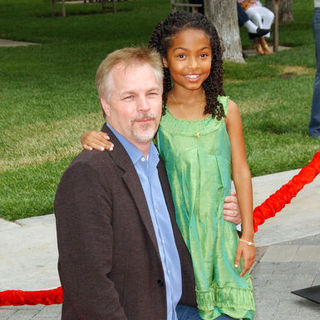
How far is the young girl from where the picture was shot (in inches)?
120

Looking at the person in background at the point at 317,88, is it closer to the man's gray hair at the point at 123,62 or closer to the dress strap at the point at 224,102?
the dress strap at the point at 224,102

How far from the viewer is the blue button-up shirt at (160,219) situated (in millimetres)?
2676

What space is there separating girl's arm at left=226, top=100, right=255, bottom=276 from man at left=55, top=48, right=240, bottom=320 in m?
0.39

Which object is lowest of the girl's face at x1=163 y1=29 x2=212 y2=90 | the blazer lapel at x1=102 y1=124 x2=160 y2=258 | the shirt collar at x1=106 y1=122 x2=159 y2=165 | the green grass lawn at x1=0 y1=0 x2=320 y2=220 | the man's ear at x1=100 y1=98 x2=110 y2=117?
the green grass lawn at x1=0 y1=0 x2=320 y2=220

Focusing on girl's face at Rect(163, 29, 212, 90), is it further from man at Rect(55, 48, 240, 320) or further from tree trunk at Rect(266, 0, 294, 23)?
tree trunk at Rect(266, 0, 294, 23)

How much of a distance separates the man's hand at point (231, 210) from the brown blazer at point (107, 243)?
56 cm

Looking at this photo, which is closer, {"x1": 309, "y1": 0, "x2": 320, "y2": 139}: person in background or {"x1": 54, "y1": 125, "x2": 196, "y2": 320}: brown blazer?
{"x1": 54, "y1": 125, "x2": 196, "y2": 320}: brown blazer

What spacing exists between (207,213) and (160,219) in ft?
1.39

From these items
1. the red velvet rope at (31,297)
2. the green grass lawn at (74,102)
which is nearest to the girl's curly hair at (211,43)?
the red velvet rope at (31,297)

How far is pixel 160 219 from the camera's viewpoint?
2.70m

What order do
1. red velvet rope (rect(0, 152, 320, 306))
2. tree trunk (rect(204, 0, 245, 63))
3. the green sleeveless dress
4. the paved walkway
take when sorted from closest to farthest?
the green sleeveless dress
red velvet rope (rect(0, 152, 320, 306))
the paved walkway
tree trunk (rect(204, 0, 245, 63))

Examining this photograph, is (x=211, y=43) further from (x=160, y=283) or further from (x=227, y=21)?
(x=227, y=21)

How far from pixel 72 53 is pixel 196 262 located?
1545cm

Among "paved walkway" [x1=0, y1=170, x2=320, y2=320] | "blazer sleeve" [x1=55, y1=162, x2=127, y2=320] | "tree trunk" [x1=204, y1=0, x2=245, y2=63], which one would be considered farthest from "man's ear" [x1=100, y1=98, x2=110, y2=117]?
"tree trunk" [x1=204, y1=0, x2=245, y2=63]
